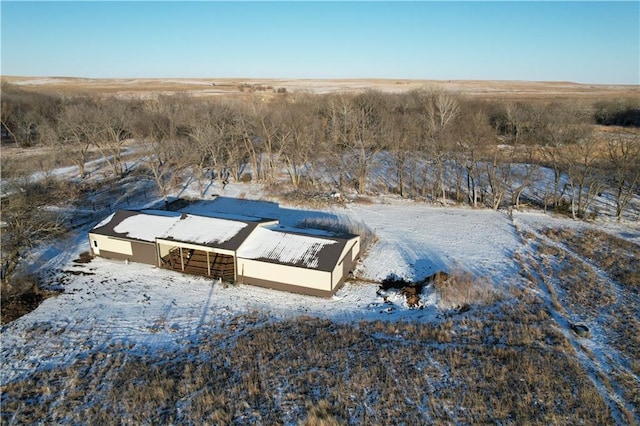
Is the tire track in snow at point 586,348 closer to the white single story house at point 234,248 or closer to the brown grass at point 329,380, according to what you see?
the brown grass at point 329,380

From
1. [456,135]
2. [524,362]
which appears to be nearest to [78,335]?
[524,362]

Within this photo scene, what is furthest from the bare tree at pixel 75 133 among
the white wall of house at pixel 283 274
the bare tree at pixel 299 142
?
the white wall of house at pixel 283 274

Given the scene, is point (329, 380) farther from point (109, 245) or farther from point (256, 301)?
point (109, 245)

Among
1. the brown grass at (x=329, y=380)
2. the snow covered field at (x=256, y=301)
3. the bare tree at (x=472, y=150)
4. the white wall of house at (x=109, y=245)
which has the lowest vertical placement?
the brown grass at (x=329, y=380)

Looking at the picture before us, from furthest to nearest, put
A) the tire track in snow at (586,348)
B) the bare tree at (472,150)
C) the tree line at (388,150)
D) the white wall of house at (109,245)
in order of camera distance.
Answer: the tree line at (388,150) < the bare tree at (472,150) < the white wall of house at (109,245) < the tire track in snow at (586,348)

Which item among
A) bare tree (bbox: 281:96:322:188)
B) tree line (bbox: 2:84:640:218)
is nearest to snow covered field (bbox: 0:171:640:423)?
tree line (bbox: 2:84:640:218)

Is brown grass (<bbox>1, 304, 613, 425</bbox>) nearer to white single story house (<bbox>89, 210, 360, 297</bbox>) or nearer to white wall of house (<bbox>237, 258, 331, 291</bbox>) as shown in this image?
white wall of house (<bbox>237, 258, 331, 291</bbox>)
